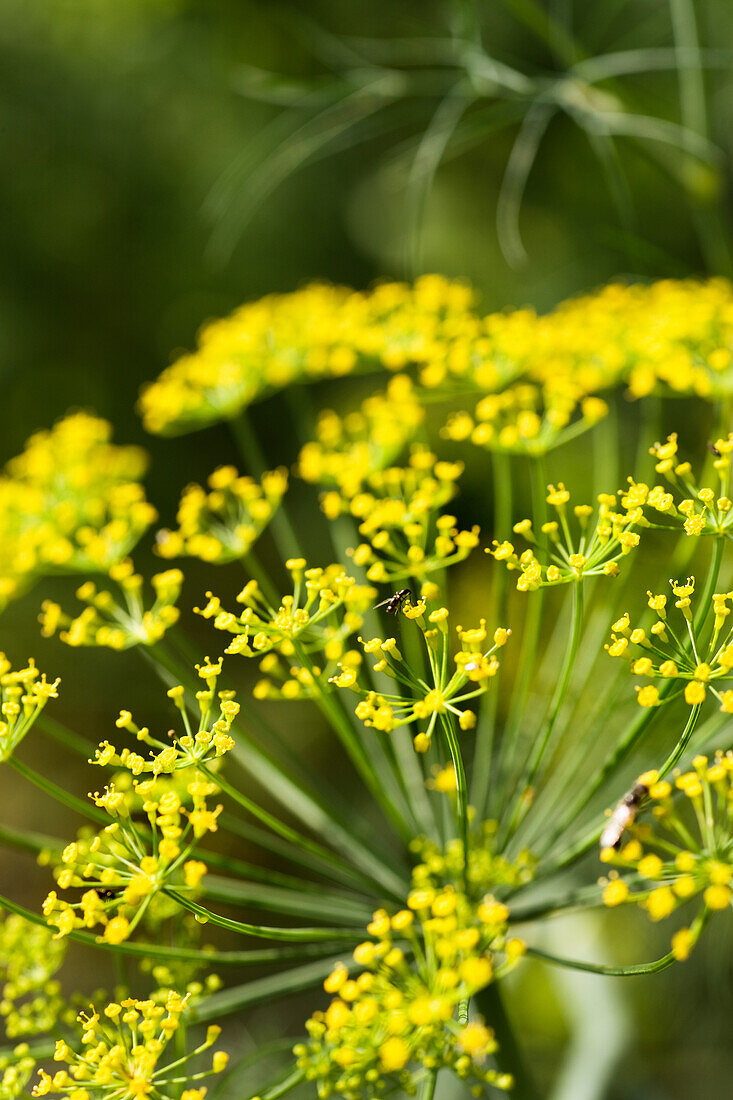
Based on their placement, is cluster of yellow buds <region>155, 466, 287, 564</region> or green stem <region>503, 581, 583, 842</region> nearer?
green stem <region>503, 581, 583, 842</region>

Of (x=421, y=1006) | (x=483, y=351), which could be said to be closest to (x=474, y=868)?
(x=421, y=1006)

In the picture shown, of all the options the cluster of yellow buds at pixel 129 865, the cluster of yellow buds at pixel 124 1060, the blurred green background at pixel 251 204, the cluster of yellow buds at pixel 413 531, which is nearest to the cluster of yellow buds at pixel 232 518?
the cluster of yellow buds at pixel 413 531

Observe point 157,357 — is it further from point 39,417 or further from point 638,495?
point 638,495

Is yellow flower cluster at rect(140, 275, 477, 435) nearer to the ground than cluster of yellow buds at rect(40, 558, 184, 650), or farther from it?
farther from it

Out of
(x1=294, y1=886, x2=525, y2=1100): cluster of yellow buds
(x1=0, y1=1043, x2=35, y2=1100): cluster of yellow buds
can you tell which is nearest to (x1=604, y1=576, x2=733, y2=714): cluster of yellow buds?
(x1=294, y1=886, x2=525, y2=1100): cluster of yellow buds

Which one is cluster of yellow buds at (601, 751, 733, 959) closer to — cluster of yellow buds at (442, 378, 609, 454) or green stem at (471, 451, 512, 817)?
green stem at (471, 451, 512, 817)

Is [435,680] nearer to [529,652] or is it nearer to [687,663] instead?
[687,663]

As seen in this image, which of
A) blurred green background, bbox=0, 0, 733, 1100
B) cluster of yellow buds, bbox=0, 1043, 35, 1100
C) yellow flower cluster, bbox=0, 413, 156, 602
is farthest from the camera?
blurred green background, bbox=0, 0, 733, 1100
